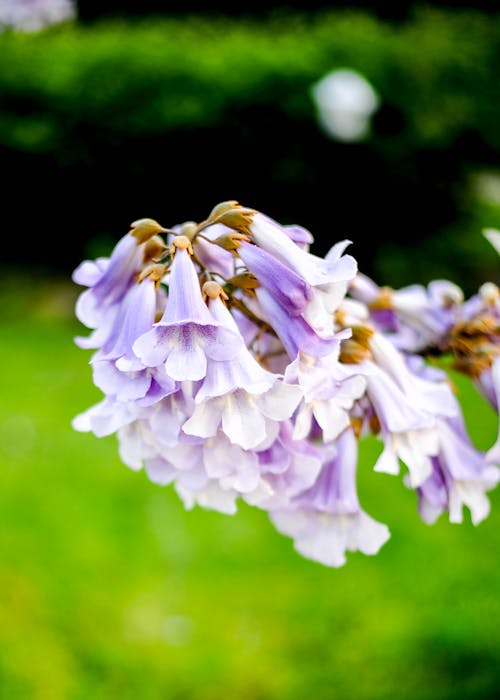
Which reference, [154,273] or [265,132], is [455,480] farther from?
[265,132]

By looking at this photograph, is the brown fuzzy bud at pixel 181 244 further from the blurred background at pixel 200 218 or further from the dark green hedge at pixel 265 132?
the dark green hedge at pixel 265 132

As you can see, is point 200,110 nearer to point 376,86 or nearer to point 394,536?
point 376,86

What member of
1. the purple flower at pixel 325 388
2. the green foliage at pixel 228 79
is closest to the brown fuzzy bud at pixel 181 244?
the purple flower at pixel 325 388

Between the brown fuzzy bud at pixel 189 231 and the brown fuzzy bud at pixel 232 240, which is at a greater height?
the brown fuzzy bud at pixel 232 240

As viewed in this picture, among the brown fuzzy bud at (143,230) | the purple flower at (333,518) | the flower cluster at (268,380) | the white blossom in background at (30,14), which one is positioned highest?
the brown fuzzy bud at (143,230)

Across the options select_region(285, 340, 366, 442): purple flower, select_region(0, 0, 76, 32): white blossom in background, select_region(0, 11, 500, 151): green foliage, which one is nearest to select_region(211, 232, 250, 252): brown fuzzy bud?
select_region(285, 340, 366, 442): purple flower

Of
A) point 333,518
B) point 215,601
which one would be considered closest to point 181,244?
point 333,518
